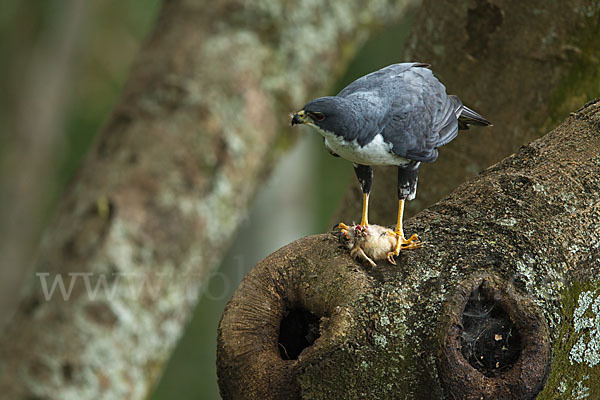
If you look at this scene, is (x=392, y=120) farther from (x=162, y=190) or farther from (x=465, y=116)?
(x=162, y=190)

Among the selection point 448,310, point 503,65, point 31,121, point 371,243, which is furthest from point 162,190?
point 31,121

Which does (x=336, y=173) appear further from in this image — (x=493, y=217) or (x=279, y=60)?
(x=493, y=217)

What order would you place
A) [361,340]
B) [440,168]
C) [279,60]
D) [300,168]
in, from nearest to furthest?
[361,340], [440,168], [279,60], [300,168]

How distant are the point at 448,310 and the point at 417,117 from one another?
456mm

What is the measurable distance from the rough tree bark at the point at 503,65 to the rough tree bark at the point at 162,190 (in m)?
0.76

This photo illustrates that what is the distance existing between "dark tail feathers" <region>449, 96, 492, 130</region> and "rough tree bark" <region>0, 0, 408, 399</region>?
4.92 ft

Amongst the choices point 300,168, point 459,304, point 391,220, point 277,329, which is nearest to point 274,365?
point 277,329

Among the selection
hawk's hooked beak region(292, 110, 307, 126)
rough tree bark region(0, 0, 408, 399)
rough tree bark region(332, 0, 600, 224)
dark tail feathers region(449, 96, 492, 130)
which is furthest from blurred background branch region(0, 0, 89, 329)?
hawk's hooked beak region(292, 110, 307, 126)

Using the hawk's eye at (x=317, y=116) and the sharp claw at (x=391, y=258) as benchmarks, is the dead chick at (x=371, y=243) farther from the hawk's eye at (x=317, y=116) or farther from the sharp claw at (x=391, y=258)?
the hawk's eye at (x=317, y=116)

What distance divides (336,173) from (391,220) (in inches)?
398

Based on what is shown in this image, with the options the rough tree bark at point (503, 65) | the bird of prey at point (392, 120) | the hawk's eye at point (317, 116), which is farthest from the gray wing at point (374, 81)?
the rough tree bark at point (503, 65)

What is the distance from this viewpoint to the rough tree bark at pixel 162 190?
2.93m

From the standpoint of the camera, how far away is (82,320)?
115 inches

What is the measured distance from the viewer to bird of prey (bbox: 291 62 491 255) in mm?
1466
